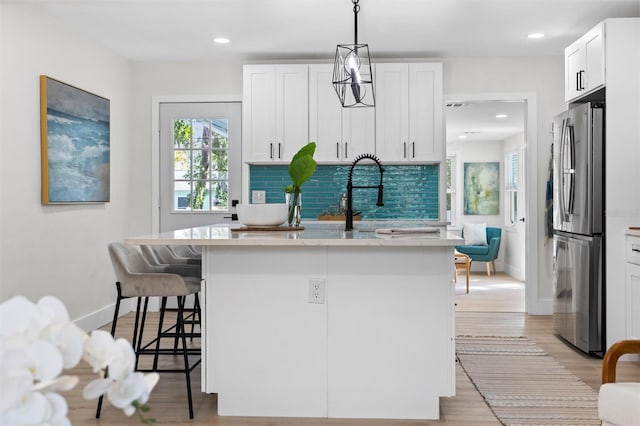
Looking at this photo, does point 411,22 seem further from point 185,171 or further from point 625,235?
point 185,171

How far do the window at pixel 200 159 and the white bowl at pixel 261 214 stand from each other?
102 inches

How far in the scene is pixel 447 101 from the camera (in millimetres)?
5777

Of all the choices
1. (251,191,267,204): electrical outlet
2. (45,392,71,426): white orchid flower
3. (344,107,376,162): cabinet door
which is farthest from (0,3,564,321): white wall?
(45,392,71,426): white orchid flower

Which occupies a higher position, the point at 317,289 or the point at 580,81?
the point at 580,81

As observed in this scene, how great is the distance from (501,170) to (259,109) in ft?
21.0

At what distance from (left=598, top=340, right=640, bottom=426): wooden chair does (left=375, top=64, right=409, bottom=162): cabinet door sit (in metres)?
3.60

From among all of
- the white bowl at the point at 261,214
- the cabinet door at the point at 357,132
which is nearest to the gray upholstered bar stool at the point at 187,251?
the white bowl at the point at 261,214

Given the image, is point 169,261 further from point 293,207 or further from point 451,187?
point 451,187

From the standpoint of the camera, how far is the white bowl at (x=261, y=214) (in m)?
3.40

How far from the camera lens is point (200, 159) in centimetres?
598

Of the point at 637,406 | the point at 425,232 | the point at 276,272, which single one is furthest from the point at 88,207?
the point at 637,406

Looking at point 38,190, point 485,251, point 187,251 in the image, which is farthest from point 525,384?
point 485,251

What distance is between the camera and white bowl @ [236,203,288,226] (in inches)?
134

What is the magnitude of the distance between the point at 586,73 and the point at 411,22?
1357 mm
